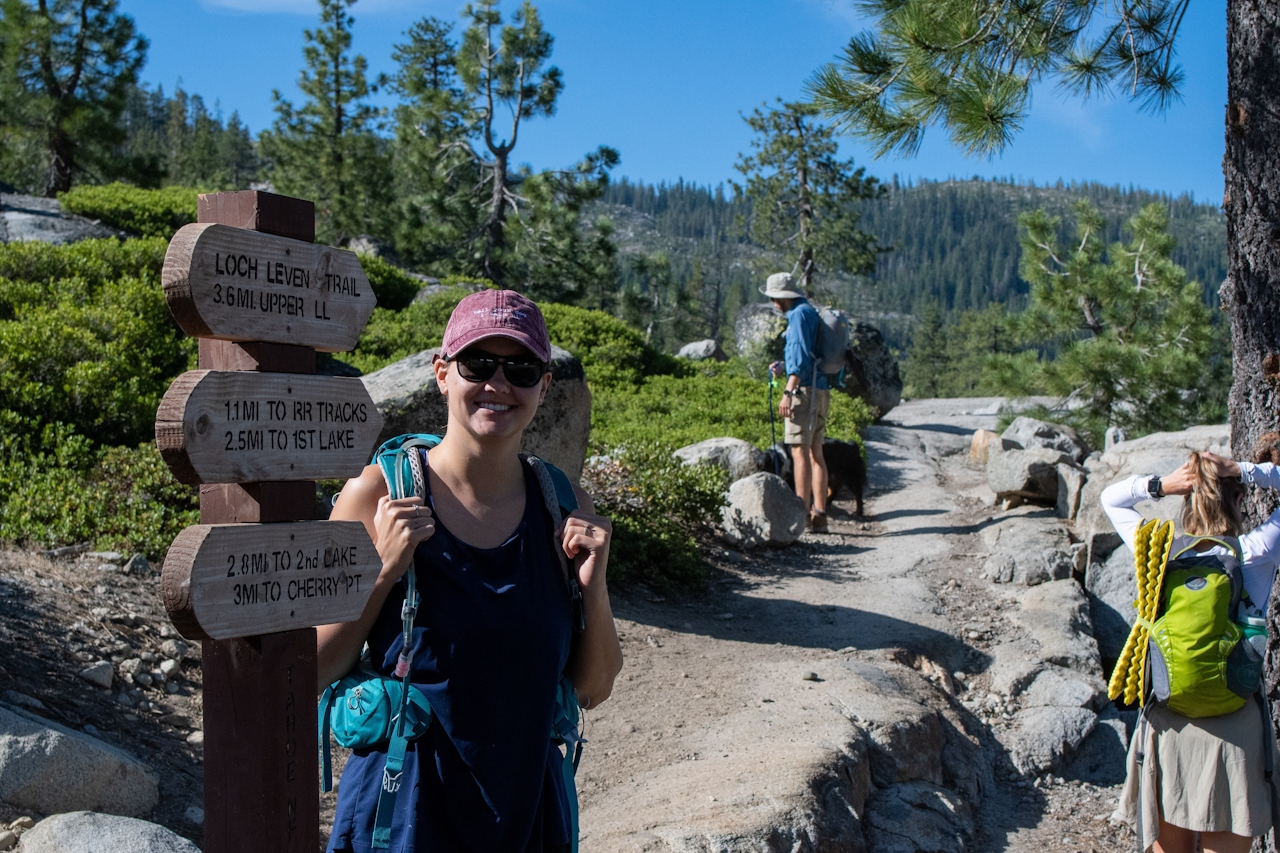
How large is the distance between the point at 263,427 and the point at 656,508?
19.9 feet

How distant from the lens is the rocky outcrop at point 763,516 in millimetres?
8148

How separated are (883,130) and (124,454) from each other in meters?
4.79

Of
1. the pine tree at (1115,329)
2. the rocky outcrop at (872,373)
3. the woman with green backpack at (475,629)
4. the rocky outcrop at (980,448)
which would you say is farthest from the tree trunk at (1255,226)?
the rocky outcrop at (872,373)

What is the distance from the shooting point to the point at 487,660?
189 cm

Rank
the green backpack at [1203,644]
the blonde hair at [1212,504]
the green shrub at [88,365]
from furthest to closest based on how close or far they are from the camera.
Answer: the green shrub at [88,365]
the blonde hair at [1212,504]
the green backpack at [1203,644]

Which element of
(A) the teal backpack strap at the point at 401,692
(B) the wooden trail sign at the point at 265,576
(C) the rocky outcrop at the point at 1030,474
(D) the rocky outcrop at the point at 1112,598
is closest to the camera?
(B) the wooden trail sign at the point at 265,576

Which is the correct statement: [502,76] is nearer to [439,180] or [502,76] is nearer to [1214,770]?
[439,180]

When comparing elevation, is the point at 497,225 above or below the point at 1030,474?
above

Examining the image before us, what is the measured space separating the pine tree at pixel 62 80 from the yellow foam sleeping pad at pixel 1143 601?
56.3 ft

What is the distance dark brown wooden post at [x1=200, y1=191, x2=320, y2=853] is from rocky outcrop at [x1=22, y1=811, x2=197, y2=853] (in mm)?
1187

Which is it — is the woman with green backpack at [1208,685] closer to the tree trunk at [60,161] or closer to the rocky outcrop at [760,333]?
the rocky outcrop at [760,333]

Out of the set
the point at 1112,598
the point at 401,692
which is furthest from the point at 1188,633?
the point at 1112,598

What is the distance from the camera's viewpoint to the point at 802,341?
8438 millimetres

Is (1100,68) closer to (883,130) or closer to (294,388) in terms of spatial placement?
(883,130)
